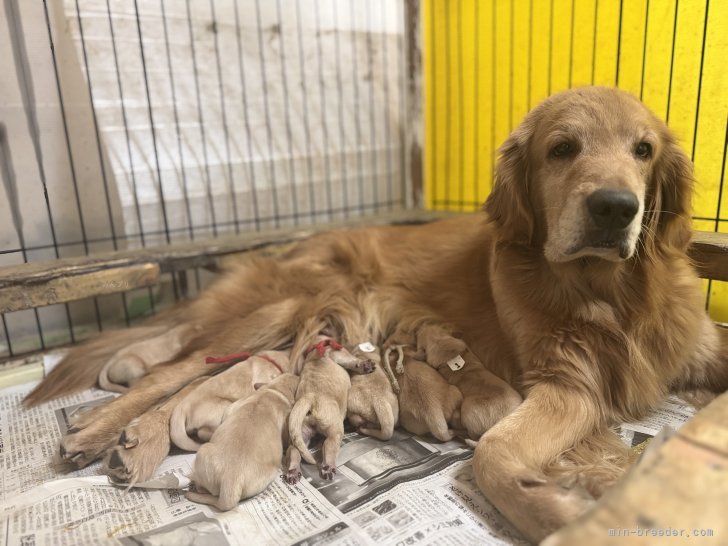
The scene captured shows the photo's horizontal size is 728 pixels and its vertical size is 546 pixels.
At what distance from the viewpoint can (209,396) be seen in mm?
1781

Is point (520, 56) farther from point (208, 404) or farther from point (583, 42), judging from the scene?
point (208, 404)

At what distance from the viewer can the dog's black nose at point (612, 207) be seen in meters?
1.39

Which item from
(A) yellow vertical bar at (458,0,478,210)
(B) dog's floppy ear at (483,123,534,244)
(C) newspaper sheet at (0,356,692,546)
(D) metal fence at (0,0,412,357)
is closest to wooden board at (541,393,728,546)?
(C) newspaper sheet at (0,356,692,546)

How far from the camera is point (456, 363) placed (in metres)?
1.89

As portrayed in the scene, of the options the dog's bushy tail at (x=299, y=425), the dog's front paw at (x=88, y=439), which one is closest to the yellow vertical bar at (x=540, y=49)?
the dog's bushy tail at (x=299, y=425)

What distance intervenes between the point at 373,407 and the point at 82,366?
135 centimetres

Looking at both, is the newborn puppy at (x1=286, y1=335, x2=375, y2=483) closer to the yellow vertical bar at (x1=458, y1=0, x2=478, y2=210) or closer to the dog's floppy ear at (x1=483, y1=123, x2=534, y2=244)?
the dog's floppy ear at (x1=483, y1=123, x2=534, y2=244)

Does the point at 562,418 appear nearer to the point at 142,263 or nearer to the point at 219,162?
the point at 142,263

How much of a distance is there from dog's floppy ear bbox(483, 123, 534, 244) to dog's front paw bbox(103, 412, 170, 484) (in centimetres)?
131

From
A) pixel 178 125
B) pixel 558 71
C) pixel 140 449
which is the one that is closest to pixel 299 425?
pixel 140 449

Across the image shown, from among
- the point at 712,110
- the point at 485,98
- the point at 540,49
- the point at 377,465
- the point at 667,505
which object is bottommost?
the point at 377,465

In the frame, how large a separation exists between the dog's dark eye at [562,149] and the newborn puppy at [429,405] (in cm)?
83

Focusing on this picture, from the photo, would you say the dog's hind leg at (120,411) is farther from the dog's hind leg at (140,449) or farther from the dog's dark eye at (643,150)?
the dog's dark eye at (643,150)

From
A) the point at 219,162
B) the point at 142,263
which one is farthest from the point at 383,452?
the point at 219,162
